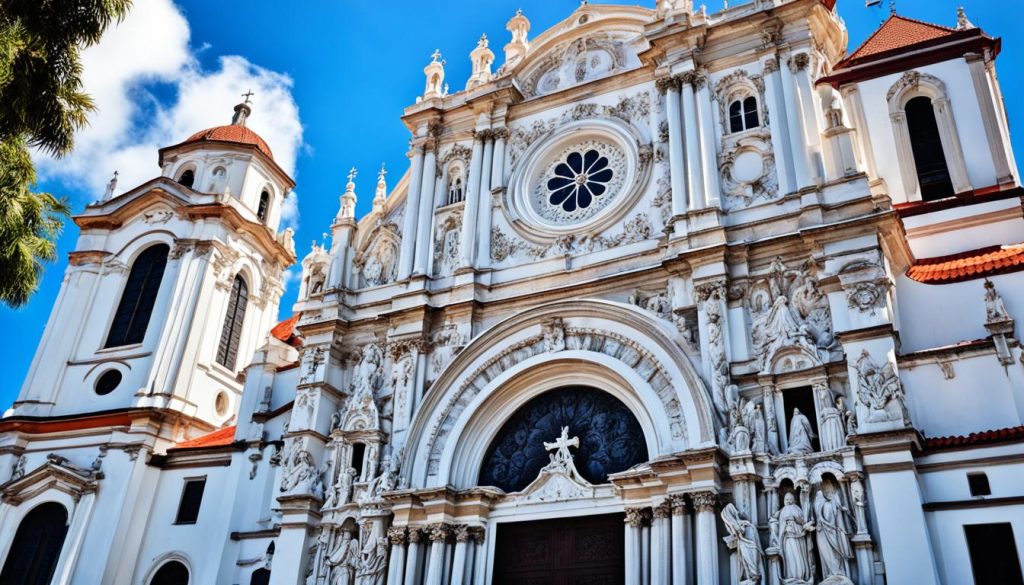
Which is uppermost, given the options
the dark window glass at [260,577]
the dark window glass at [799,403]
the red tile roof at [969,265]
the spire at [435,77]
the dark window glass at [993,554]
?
the spire at [435,77]

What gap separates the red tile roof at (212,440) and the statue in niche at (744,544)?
15151 millimetres

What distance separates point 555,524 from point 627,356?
3580mm

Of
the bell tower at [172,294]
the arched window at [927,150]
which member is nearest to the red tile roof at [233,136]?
the bell tower at [172,294]

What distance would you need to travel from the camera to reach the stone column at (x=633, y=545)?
15500 mm

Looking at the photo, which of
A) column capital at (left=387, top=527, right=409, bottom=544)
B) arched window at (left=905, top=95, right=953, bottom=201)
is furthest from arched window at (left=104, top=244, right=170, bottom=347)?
arched window at (left=905, top=95, right=953, bottom=201)

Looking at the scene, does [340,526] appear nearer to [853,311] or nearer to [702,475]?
[702,475]

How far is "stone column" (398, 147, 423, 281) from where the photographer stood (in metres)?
22.1

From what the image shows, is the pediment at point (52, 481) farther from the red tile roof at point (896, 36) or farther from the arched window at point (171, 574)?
the red tile roof at point (896, 36)

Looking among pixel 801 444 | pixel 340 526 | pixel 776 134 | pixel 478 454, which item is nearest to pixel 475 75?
pixel 776 134

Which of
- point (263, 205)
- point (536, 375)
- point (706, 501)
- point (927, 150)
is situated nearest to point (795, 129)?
point (927, 150)

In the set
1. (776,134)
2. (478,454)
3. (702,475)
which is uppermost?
(776,134)

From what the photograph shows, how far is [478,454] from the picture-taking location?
1877cm

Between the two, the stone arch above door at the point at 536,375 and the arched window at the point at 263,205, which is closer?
the stone arch above door at the point at 536,375

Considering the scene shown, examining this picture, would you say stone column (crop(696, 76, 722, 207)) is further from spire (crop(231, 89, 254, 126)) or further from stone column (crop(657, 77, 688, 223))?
spire (crop(231, 89, 254, 126))
